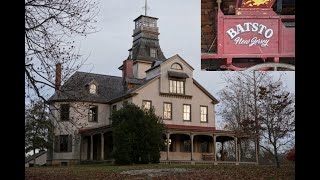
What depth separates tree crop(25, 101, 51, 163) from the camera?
10268mm

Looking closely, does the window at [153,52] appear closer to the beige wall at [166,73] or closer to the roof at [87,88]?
the beige wall at [166,73]

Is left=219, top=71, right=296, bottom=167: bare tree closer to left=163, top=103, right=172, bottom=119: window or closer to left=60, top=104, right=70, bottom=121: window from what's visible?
left=163, top=103, right=172, bottom=119: window

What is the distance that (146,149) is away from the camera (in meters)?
13.9

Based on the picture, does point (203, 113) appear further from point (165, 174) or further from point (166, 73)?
point (165, 174)

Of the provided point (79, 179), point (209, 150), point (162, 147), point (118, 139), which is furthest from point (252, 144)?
point (79, 179)

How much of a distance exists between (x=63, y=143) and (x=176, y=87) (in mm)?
4164

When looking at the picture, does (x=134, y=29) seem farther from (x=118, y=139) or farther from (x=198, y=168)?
(x=198, y=168)

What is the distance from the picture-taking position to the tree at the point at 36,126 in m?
10.3

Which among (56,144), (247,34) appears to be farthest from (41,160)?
(247,34)

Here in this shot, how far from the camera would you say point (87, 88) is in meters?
12.8

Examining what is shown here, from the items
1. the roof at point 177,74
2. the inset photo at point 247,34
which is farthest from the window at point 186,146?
the inset photo at point 247,34

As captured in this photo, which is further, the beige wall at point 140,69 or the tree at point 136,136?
the beige wall at point 140,69

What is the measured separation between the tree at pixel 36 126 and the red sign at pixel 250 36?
16.3ft
